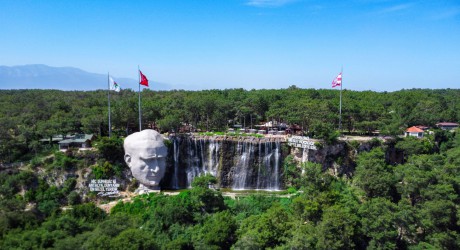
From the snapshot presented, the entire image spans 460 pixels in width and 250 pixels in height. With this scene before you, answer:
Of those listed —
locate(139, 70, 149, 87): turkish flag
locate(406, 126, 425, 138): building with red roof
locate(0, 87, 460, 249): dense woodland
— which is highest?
locate(139, 70, 149, 87): turkish flag

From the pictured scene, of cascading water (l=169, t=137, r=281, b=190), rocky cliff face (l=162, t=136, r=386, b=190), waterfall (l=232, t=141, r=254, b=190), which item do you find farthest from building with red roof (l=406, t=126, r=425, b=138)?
waterfall (l=232, t=141, r=254, b=190)

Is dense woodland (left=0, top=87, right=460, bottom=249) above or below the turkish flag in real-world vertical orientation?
below

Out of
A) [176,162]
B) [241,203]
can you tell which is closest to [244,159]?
[176,162]

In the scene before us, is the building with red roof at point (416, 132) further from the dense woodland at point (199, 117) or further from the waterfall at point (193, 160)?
the waterfall at point (193, 160)

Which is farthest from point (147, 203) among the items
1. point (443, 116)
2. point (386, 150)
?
point (443, 116)

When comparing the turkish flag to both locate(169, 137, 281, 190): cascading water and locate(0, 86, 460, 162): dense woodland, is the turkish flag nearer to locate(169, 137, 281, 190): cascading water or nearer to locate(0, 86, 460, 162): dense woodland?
locate(0, 86, 460, 162): dense woodland

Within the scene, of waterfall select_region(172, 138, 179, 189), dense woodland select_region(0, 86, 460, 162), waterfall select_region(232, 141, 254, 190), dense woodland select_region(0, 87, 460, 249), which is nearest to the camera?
dense woodland select_region(0, 87, 460, 249)

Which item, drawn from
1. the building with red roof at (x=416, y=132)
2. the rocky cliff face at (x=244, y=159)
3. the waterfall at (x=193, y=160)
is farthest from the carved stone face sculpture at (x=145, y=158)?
the building with red roof at (x=416, y=132)

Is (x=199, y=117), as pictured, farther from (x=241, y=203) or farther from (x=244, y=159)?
(x=241, y=203)
